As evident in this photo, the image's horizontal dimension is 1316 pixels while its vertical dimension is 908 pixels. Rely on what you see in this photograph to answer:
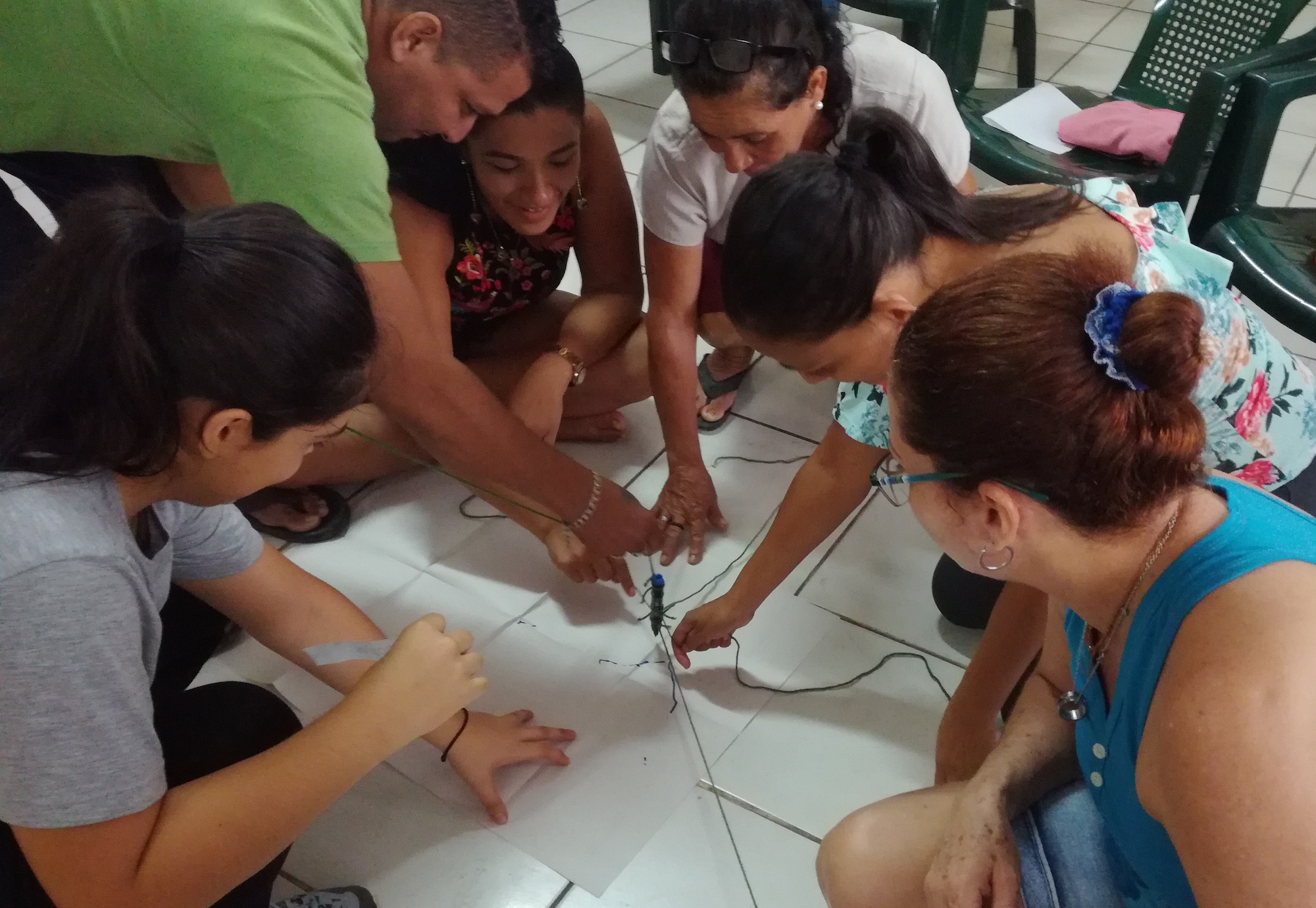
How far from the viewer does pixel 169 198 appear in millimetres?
1320

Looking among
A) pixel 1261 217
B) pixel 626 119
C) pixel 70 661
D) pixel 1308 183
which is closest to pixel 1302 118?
pixel 1308 183

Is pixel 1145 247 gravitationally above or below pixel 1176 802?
above

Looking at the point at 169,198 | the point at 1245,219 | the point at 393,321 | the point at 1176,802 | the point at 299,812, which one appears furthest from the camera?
the point at 1245,219

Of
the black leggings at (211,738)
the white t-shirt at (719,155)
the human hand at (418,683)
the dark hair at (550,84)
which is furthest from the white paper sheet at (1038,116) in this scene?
the black leggings at (211,738)

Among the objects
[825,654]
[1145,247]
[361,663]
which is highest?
[1145,247]

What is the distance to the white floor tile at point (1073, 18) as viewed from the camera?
332 cm

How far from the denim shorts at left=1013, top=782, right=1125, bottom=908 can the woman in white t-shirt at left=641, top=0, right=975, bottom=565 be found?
27.2 inches

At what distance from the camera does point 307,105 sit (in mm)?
944

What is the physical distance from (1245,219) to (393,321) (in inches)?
60.6

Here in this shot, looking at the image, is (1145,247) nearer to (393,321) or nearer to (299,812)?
(393,321)

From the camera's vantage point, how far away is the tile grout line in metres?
1.15

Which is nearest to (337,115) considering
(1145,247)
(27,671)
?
(27,671)

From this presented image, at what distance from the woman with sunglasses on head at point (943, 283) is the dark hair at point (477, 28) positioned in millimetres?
377

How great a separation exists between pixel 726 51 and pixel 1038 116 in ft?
4.00
